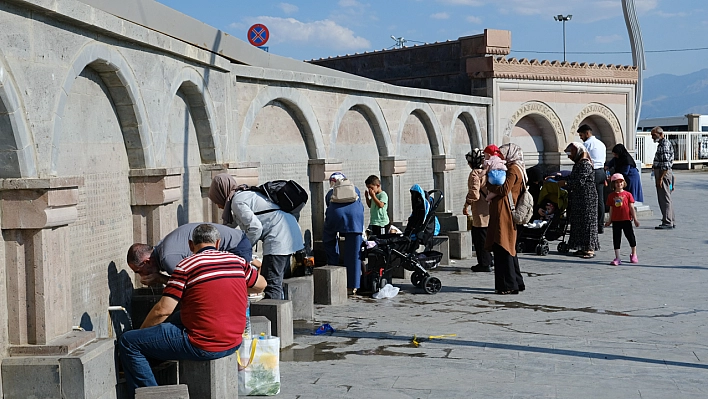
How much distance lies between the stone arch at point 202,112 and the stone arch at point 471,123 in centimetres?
816

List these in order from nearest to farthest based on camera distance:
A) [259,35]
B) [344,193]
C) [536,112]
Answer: [344,193] → [259,35] → [536,112]

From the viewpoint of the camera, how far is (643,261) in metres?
12.9

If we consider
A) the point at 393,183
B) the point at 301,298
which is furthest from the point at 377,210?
the point at 301,298

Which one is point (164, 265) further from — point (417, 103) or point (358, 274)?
point (417, 103)

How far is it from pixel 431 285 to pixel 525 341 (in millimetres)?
2701

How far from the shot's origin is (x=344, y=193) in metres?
10.2

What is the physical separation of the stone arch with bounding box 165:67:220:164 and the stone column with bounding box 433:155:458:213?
714 cm

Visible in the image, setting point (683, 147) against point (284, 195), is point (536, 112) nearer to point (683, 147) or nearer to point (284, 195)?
point (284, 195)

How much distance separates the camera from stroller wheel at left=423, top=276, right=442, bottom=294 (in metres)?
10.4

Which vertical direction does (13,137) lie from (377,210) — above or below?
above

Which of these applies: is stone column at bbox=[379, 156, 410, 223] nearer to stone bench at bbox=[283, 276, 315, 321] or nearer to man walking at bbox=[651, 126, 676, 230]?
stone bench at bbox=[283, 276, 315, 321]

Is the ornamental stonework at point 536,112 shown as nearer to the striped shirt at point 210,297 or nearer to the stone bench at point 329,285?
the stone bench at point 329,285

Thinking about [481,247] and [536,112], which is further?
[536,112]

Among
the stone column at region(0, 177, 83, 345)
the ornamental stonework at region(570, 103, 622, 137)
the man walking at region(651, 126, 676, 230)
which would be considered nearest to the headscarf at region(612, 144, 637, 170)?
the man walking at region(651, 126, 676, 230)
